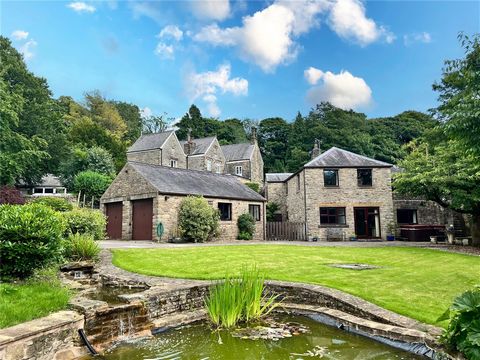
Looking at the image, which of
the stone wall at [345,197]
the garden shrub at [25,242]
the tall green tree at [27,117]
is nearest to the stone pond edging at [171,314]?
the garden shrub at [25,242]

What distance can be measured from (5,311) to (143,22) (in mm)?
11090

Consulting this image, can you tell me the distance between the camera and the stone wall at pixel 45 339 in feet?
14.2

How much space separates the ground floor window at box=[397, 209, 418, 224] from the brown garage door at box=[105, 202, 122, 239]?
2254cm

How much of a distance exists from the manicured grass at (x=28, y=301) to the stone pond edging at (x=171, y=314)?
210 mm

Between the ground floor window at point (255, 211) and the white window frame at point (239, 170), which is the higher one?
the white window frame at point (239, 170)

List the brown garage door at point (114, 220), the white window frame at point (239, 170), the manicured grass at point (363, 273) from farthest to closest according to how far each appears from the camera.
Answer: the white window frame at point (239, 170) → the brown garage door at point (114, 220) → the manicured grass at point (363, 273)

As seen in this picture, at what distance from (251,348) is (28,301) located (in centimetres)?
378

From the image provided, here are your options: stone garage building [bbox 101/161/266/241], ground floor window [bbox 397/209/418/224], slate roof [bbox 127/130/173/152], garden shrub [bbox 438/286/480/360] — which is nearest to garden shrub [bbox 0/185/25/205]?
stone garage building [bbox 101/161/266/241]

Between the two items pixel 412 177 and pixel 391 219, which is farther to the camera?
pixel 391 219

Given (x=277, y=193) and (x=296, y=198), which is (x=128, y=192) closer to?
(x=296, y=198)

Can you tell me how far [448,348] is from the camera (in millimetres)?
4527

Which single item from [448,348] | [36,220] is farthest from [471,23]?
[36,220]

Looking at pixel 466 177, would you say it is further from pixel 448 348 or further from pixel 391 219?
pixel 448 348

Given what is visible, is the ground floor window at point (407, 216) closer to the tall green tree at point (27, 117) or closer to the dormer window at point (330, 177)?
the dormer window at point (330, 177)
